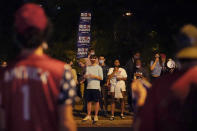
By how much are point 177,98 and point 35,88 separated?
0.96 m

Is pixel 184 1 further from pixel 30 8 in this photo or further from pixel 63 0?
pixel 63 0

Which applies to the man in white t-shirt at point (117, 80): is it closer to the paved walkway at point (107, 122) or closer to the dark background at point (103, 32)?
the paved walkway at point (107, 122)

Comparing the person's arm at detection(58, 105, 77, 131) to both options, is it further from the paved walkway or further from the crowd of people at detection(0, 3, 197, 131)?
the paved walkway

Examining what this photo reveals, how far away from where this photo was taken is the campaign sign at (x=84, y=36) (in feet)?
63.2

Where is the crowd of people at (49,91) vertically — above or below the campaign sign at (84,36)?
below

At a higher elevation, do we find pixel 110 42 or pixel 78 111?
pixel 110 42

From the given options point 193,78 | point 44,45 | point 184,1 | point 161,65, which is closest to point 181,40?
point 193,78

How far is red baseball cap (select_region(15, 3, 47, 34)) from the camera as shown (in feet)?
12.6

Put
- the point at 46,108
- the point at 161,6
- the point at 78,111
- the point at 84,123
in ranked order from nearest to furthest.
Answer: the point at 46,108 < the point at 161,6 < the point at 84,123 < the point at 78,111

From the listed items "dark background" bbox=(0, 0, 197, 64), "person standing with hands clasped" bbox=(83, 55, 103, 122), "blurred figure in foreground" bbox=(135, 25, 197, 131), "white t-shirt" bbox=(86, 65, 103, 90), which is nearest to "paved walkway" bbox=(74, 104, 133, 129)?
"person standing with hands clasped" bbox=(83, 55, 103, 122)

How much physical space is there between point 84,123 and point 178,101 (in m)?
12.6

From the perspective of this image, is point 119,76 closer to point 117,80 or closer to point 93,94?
point 117,80

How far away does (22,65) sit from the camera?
3887 mm

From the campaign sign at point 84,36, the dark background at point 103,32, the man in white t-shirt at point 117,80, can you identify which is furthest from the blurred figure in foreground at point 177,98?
the dark background at point 103,32
